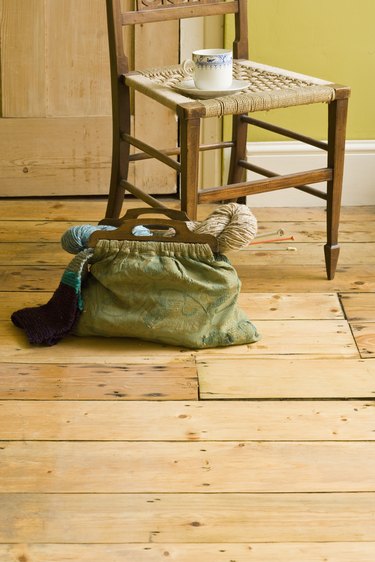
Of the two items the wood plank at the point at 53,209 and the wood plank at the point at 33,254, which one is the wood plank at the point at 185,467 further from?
the wood plank at the point at 53,209

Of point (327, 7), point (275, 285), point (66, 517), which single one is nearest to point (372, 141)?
point (327, 7)

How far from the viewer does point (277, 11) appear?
280 cm

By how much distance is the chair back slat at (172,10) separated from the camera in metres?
2.41

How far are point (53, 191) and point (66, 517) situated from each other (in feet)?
5.24

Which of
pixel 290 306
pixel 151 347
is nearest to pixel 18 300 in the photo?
pixel 151 347

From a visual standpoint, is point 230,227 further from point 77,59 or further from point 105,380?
point 77,59

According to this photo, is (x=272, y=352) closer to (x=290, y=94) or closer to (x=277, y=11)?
(x=290, y=94)

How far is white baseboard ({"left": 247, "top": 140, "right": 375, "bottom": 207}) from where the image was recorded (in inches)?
115

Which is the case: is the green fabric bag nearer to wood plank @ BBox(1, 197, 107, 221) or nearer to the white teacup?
the white teacup

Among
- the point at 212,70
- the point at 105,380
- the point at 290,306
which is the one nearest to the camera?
the point at 105,380

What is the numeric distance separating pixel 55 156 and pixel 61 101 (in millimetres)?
166

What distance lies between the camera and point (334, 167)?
2.36 metres

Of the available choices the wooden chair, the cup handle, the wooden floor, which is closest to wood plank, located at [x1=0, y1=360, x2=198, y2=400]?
the wooden floor

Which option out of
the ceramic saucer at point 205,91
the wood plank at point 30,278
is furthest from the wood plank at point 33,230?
the ceramic saucer at point 205,91
